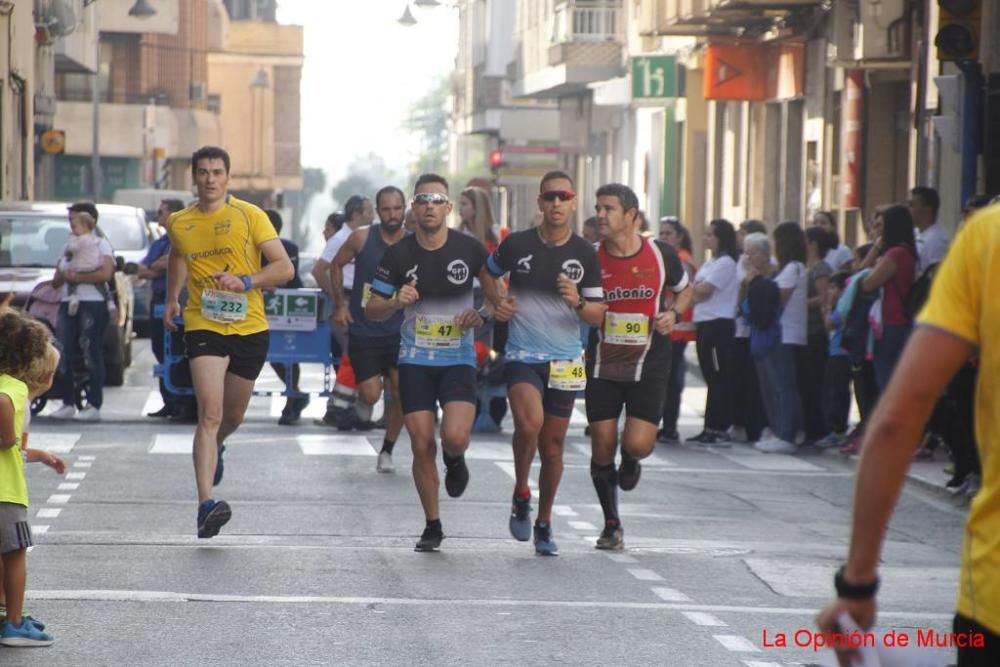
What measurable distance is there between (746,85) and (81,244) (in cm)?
1660

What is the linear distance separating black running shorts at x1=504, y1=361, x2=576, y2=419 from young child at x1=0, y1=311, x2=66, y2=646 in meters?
3.46

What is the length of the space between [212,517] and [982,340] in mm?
7458

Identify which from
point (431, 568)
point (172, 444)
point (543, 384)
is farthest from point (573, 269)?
point (172, 444)

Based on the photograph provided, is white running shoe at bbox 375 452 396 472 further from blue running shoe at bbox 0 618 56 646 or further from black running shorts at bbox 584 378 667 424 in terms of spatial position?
blue running shoe at bbox 0 618 56 646

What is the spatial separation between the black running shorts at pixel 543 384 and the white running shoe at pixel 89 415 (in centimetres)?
891

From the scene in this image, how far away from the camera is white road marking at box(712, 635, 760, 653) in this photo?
27.1 ft

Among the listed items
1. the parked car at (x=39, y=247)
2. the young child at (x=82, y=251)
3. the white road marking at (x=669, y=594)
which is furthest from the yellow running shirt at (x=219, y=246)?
the parked car at (x=39, y=247)

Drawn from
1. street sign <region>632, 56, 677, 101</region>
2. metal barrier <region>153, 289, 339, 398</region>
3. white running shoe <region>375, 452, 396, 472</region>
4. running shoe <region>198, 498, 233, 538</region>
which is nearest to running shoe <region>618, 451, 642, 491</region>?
running shoe <region>198, 498, 233, 538</region>

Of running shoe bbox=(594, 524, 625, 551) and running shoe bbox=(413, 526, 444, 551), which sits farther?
running shoe bbox=(594, 524, 625, 551)

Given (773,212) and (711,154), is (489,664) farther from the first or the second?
(711,154)

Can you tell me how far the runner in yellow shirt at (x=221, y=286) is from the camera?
11.4 metres

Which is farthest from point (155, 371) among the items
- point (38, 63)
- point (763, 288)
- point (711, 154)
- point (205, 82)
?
point (205, 82)

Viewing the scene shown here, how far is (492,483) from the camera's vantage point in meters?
14.8

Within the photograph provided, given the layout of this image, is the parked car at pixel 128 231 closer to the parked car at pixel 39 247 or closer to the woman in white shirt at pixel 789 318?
the parked car at pixel 39 247
